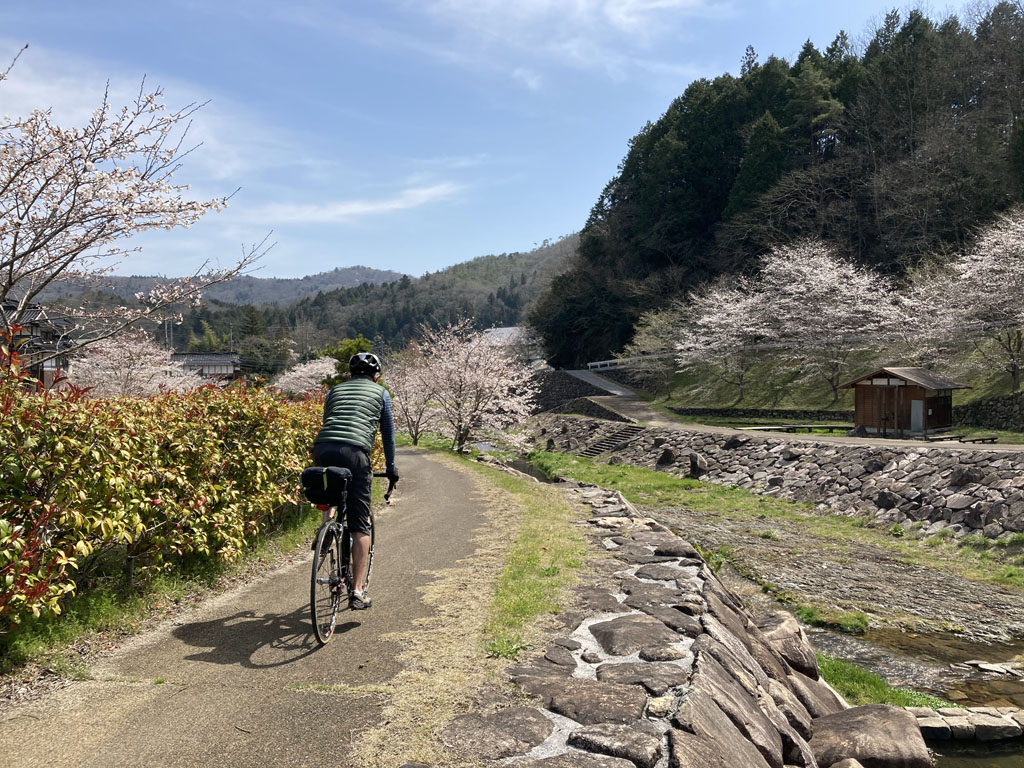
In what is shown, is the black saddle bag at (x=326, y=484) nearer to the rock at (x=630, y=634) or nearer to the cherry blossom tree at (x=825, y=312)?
the rock at (x=630, y=634)

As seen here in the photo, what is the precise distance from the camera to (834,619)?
920 centimetres

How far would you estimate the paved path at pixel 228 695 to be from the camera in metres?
2.78

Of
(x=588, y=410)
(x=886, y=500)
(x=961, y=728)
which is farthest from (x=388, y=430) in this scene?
(x=588, y=410)

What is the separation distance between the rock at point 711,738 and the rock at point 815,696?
87.7 inches

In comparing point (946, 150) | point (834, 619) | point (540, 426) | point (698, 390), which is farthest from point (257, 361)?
point (834, 619)

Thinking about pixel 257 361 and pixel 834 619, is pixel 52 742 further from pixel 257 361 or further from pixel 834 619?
pixel 257 361

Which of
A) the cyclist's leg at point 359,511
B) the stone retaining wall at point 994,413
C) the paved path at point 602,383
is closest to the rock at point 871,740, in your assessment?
the cyclist's leg at point 359,511

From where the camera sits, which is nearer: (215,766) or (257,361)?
(215,766)

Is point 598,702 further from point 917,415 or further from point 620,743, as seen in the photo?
point 917,415

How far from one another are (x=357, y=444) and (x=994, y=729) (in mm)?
6537

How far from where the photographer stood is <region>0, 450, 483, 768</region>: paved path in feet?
9.12

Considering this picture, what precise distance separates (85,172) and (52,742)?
5.31 meters

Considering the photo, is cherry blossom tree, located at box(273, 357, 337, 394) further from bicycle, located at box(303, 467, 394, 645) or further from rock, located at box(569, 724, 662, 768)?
rock, located at box(569, 724, 662, 768)

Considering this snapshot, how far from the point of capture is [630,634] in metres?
4.30
